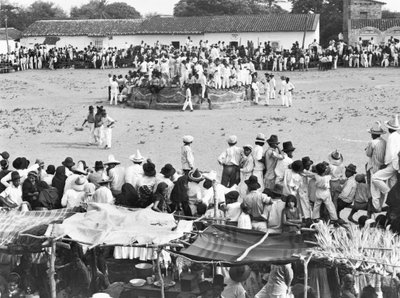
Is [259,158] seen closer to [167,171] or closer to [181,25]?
[167,171]

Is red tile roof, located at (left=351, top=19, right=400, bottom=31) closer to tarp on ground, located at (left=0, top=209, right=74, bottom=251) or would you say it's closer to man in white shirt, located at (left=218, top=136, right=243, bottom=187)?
man in white shirt, located at (left=218, top=136, right=243, bottom=187)

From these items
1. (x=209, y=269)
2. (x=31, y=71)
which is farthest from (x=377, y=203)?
(x=31, y=71)

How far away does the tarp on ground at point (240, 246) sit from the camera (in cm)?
798

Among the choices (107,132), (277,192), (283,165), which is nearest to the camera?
(277,192)

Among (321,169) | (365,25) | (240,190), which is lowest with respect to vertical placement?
(240,190)

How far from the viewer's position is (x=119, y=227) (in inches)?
344

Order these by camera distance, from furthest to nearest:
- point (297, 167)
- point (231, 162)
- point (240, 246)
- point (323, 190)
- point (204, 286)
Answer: point (231, 162)
point (297, 167)
point (323, 190)
point (204, 286)
point (240, 246)

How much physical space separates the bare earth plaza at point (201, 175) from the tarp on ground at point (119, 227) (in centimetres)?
3

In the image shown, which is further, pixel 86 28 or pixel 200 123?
pixel 86 28

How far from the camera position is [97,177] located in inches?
464

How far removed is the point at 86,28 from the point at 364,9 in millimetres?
21832

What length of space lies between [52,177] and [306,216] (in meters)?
4.79

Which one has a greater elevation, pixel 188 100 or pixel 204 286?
pixel 188 100

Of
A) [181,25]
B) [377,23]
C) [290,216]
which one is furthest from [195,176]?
[377,23]
